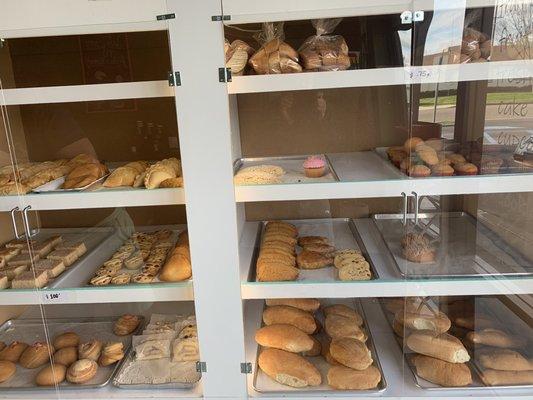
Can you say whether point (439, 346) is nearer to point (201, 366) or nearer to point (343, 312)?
point (343, 312)

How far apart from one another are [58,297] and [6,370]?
0.42 m

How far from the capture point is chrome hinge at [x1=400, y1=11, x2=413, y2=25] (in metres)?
1.23

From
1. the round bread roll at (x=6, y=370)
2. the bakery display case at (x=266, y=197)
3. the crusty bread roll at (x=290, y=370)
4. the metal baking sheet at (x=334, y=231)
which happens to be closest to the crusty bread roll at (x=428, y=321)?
the bakery display case at (x=266, y=197)

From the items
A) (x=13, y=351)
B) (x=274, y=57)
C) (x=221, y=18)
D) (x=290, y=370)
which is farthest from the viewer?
(x=13, y=351)

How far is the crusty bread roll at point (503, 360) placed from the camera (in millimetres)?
1405

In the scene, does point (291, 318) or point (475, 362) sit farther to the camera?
point (291, 318)

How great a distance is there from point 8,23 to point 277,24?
84 cm

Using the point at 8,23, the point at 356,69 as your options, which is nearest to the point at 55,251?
the point at 8,23

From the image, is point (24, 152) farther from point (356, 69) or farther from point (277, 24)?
point (356, 69)

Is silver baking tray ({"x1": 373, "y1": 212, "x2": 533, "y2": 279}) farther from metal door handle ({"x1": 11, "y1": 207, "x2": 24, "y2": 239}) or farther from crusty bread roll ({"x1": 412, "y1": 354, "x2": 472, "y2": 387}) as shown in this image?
metal door handle ({"x1": 11, "y1": 207, "x2": 24, "y2": 239})

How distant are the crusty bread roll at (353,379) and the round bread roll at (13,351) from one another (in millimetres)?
1237

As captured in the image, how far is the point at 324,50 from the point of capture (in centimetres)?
133

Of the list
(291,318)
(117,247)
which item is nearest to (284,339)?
(291,318)

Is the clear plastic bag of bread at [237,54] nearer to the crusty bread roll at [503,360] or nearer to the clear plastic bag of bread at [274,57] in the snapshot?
the clear plastic bag of bread at [274,57]
